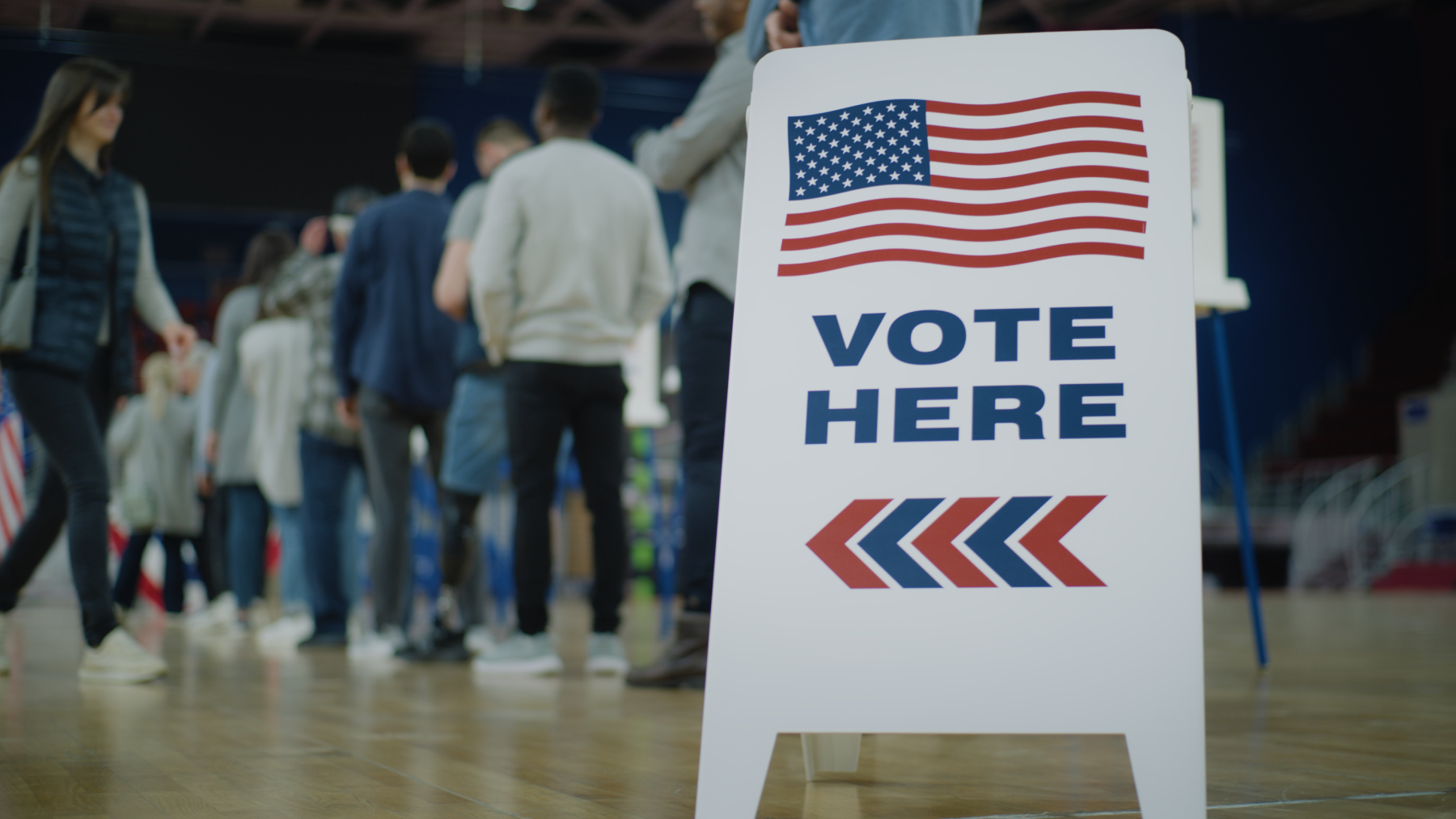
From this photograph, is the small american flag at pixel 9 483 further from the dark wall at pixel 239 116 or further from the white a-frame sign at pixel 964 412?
the white a-frame sign at pixel 964 412

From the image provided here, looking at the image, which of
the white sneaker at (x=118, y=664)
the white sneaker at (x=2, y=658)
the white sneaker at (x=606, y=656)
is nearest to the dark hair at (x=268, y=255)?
the white sneaker at (x=2, y=658)

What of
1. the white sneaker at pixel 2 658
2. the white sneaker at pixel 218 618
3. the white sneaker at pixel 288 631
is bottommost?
the white sneaker at pixel 218 618

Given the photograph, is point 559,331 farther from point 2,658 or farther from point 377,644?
point 2,658

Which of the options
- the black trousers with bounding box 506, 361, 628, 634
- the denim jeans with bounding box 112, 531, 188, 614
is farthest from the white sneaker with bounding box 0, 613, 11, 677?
the denim jeans with bounding box 112, 531, 188, 614

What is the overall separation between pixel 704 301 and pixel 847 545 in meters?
1.52

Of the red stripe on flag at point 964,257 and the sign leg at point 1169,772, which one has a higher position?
the red stripe on flag at point 964,257

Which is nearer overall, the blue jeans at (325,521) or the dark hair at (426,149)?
the dark hair at (426,149)

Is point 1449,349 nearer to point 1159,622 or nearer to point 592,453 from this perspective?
point 592,453

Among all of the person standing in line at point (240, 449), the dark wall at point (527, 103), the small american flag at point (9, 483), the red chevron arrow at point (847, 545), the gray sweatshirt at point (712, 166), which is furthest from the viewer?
the dark wall at point (527, 103)

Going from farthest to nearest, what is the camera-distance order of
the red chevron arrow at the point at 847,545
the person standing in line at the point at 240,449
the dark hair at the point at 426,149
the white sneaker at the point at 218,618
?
1. the white sneaker at the point at 218,618
2. the person standing in line at the point at 240,449
3. the dark hair at the point at 426,149
4. the red chevron arrow at the point at 847,545

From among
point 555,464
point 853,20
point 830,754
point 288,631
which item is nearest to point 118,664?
point 555,464

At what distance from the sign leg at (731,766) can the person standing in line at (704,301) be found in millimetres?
1493

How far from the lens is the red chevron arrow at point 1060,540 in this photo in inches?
41.3

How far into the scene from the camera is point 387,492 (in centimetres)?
334
